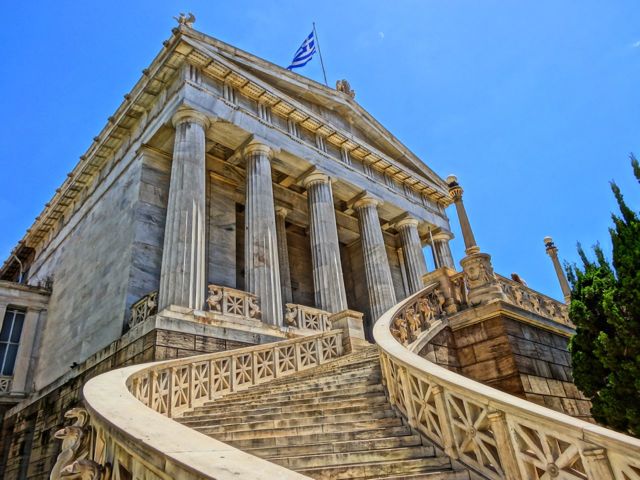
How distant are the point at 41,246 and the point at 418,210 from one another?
21.2m

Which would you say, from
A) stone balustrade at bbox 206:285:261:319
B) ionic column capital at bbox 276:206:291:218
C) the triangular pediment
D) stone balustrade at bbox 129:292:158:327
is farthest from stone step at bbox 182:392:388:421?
ionic column capital at bbox 276:206:291:218

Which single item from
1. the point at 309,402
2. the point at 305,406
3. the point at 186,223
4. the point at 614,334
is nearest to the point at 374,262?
the point at 186,223

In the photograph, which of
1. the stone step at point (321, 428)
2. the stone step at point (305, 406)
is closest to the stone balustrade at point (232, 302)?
the stone step at point (305, 406)

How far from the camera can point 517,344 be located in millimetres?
8156

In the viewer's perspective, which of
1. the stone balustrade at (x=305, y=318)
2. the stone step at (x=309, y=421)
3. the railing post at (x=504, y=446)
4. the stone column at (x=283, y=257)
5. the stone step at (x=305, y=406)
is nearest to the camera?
the railing post at (x=504, y=446)

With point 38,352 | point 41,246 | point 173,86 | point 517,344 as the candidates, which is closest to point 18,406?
point 38,352

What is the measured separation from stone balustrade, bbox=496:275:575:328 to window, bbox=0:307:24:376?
63.3ft

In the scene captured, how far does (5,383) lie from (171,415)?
580 inches

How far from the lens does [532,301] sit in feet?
36.9

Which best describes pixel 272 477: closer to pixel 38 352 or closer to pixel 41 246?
pixel 38 352

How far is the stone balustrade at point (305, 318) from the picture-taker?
14.1 m

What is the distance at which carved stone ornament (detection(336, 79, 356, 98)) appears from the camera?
2242 centimetres

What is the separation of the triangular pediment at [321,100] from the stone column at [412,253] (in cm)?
283

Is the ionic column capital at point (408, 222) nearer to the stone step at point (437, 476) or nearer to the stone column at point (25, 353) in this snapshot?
the stone column at point (25, 353)
